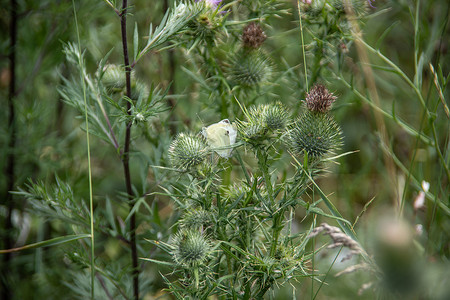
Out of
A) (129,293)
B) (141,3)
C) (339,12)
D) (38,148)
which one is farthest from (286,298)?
(141,3)

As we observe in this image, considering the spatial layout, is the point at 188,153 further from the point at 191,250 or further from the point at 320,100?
the point at 320,100

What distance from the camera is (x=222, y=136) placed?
186 centimetres

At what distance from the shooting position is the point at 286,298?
109 inches

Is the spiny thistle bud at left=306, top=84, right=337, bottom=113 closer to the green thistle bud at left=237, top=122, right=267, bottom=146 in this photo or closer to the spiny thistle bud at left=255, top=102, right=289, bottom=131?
the spiny thistle bud at left=255, top=102, right=289, bottom=131

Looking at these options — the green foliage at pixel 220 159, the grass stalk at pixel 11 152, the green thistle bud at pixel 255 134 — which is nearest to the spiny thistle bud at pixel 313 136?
the green foliage at pixel 220 159

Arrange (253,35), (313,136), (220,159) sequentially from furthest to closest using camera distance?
(253,35)
(220,159)
(313,136)

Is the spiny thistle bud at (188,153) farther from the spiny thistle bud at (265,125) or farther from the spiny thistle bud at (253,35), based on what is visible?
the spiny thistle bud at (253,35)

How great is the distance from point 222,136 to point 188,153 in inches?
6.1

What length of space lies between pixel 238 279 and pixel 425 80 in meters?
2.32

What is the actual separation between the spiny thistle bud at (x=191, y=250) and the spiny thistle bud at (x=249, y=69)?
962mm

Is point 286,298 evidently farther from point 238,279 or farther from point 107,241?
point 107,241

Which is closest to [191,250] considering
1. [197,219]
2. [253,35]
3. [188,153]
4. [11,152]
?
[197,219]

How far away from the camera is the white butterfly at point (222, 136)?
1849 mm

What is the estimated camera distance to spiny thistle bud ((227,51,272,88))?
239cm
